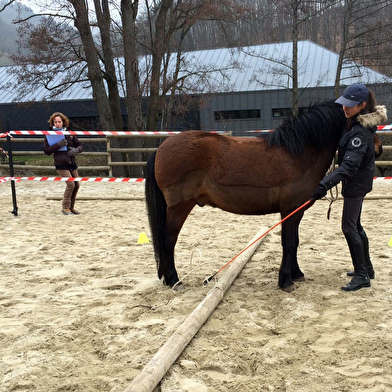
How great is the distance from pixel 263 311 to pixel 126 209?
5291mm

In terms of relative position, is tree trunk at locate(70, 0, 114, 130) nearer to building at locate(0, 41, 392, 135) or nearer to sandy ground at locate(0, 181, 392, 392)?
building at locate(0, 41, 392, 135)

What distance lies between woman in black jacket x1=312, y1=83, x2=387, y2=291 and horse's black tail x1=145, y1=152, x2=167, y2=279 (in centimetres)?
142

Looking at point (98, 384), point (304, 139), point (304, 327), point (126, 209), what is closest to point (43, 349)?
point (98, 384)

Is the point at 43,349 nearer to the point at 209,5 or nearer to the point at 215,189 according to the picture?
the point at 215,189

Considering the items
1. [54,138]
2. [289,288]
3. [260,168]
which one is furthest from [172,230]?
[54,138]

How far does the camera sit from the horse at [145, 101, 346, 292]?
149 inches

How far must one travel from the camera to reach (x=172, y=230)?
13.0ft

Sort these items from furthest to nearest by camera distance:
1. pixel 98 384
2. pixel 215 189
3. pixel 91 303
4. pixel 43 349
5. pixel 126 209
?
pixel 126 209 < pixel 215 189 < pixel 91 303 < pixel 43 349 < pixel 98 384

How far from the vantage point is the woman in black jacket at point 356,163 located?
3.48m

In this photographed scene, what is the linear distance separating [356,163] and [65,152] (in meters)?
5.63

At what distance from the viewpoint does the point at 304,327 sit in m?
3.04

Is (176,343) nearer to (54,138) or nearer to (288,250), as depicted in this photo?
(288,250)

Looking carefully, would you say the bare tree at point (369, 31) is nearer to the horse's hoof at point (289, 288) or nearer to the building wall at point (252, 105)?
the building wall at point (252, 105)

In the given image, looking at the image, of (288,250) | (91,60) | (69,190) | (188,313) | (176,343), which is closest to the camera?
(176,343)
